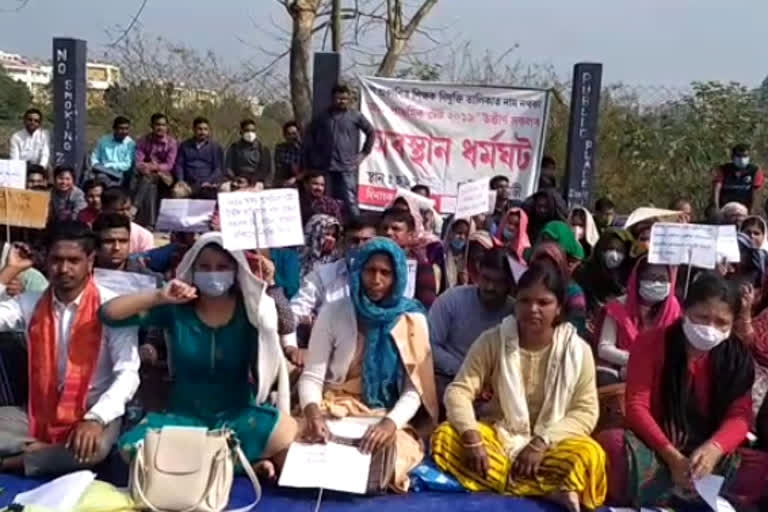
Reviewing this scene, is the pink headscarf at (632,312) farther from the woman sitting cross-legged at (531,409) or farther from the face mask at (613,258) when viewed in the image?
the woman sitting cross-legged at (531,409)

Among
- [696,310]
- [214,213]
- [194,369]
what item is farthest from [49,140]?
[696,310]

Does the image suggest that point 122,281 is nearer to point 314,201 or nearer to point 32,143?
point 314,201

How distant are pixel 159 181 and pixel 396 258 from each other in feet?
23.1

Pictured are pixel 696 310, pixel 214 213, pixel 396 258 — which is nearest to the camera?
pixel 696 310

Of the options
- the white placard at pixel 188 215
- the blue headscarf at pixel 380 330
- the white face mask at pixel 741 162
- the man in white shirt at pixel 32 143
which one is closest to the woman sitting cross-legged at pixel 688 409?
the blue headscarf at pixel 380 330

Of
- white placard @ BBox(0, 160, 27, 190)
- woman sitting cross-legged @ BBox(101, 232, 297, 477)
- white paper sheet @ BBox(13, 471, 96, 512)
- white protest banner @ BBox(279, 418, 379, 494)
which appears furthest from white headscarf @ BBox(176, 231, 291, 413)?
white placard @ BBox(0, 160, 27, 190)

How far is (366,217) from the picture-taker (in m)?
6.35

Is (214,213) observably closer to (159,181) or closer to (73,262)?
(73,262)

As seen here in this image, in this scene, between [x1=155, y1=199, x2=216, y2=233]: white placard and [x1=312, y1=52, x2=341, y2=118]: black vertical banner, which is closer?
[x1=155, y1=199, x2=216, y2=233]: white placard

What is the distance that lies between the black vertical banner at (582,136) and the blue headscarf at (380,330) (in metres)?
6.62

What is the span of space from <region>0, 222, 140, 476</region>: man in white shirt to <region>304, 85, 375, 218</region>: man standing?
634cm

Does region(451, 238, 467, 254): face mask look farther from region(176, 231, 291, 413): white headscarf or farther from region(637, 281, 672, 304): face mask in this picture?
region(176, 231, 291, 413): white headscarf

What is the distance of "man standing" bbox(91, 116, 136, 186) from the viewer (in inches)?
446

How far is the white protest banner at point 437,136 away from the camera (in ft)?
37.5
